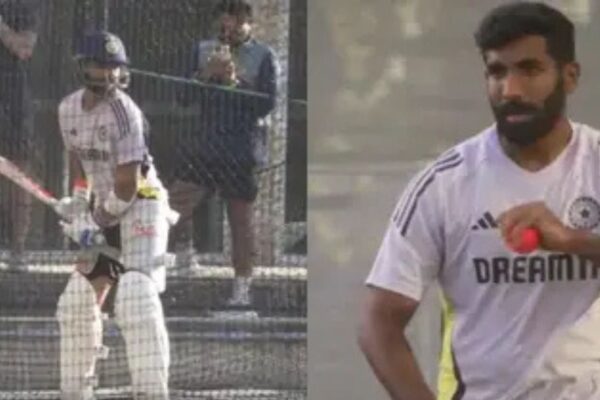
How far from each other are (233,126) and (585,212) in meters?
4.28

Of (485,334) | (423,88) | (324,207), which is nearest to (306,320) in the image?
(324,207)

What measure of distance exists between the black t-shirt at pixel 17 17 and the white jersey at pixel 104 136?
302 mm

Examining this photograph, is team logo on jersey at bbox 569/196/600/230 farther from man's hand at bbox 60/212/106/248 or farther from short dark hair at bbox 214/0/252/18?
man's hand at bbox 60/212/106/248

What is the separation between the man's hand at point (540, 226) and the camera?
12.1 ft

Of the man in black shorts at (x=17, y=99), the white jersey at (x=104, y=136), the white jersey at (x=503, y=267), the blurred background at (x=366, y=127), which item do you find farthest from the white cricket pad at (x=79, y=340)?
the white jersey at (x=503, y=267)

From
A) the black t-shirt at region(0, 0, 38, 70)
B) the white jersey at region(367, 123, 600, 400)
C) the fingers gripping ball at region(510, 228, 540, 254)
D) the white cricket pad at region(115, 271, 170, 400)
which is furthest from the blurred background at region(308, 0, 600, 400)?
the fingers gripping ball at region(510, 228, 540, 254)

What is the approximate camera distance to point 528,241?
12.2ft

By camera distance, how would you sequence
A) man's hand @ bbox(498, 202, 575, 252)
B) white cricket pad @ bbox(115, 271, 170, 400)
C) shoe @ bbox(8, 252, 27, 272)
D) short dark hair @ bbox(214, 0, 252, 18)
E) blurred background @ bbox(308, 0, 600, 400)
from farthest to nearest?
shoe @ bbox(8, 252, 27, 272) < white cricket pad @ bbox(115, 271, 170, 400) < short dark hair @ bbox(214, 0, 252, 18) < blurred background @ bbox(308, 0, 600, 400) < man's hand @ bbox(498, 202, 575, 252)

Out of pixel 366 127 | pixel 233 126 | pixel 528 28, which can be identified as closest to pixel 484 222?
pixel 528 28

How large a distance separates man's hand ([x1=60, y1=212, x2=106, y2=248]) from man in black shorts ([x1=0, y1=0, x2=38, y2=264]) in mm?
193

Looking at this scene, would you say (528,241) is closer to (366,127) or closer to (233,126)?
(366,127)

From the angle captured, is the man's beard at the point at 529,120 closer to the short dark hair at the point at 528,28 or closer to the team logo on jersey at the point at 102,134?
the short dark hair at the point at 528,28

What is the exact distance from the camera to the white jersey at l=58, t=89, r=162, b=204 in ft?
26.4

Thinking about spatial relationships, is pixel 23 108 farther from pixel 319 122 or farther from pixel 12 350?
pixel 319 122
